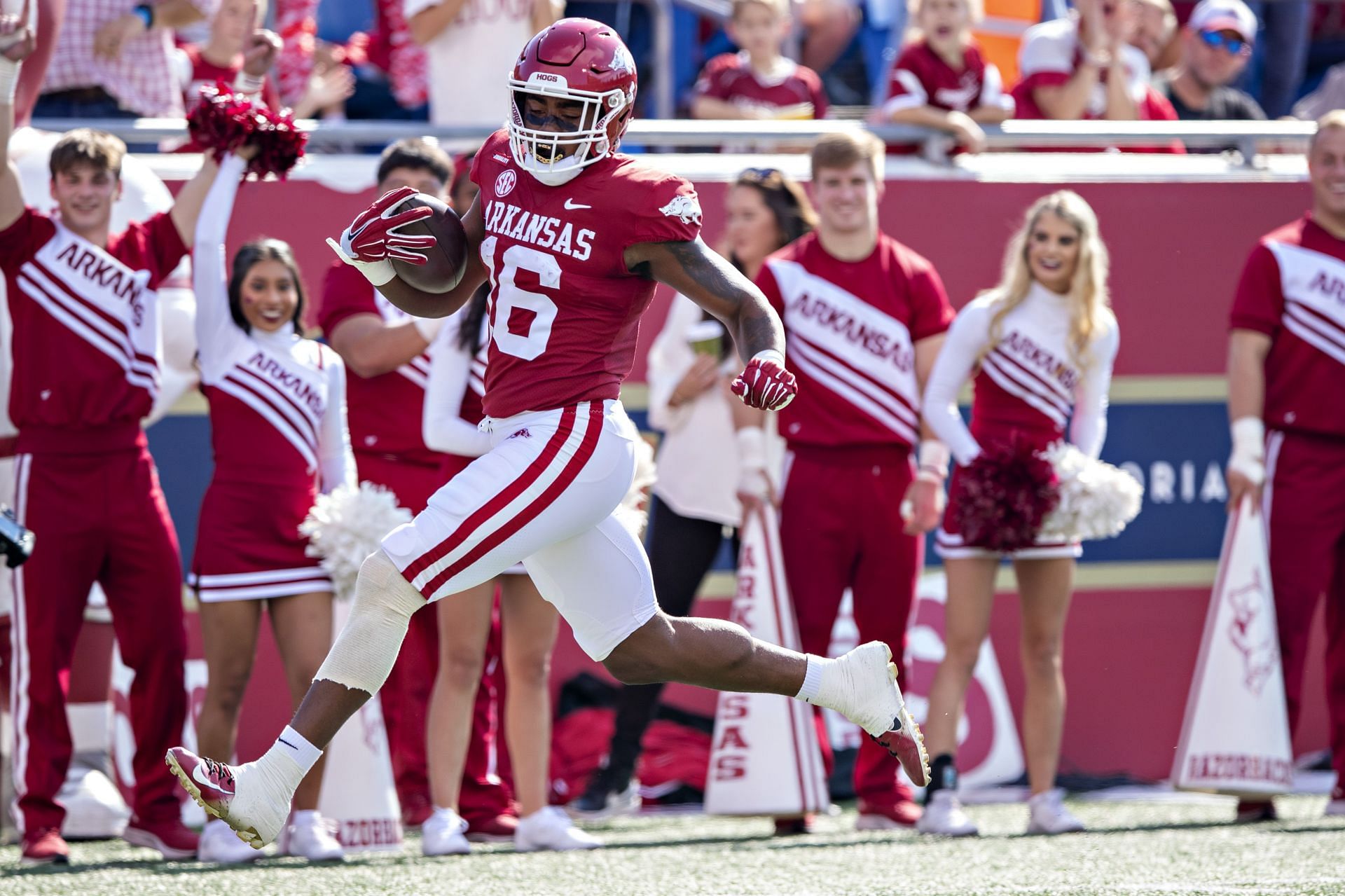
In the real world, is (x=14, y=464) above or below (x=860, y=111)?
below

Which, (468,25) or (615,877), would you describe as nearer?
(615,877)

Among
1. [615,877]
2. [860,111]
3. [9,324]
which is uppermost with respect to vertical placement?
[860,111]

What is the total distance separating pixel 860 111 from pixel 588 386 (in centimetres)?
532

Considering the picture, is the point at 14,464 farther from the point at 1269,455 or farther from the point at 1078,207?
the point at 1269,455

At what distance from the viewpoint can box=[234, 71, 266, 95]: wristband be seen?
631 cm

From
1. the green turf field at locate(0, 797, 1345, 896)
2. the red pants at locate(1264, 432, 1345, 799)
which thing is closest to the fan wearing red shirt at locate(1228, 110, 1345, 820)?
the red pants at locate(1264, 432, 1345, 799)

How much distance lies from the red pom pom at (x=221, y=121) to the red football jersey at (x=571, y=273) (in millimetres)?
1694

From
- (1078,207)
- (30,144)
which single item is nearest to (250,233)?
(30,144)

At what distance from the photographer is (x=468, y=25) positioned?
25.1ft

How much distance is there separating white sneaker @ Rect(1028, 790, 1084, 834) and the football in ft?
8.98

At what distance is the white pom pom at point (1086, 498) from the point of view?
6.21 metres

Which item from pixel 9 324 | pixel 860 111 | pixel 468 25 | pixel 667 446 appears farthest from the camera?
pixel 860 111

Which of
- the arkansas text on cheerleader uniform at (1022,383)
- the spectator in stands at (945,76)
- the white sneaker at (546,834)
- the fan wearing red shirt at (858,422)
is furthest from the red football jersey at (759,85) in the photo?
the white sneaker at (546,834)

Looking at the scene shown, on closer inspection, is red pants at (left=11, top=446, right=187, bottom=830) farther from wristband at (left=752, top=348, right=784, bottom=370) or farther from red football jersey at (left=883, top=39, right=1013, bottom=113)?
red football jersey at (left=883, top=39, right=1013, bottom=113)
